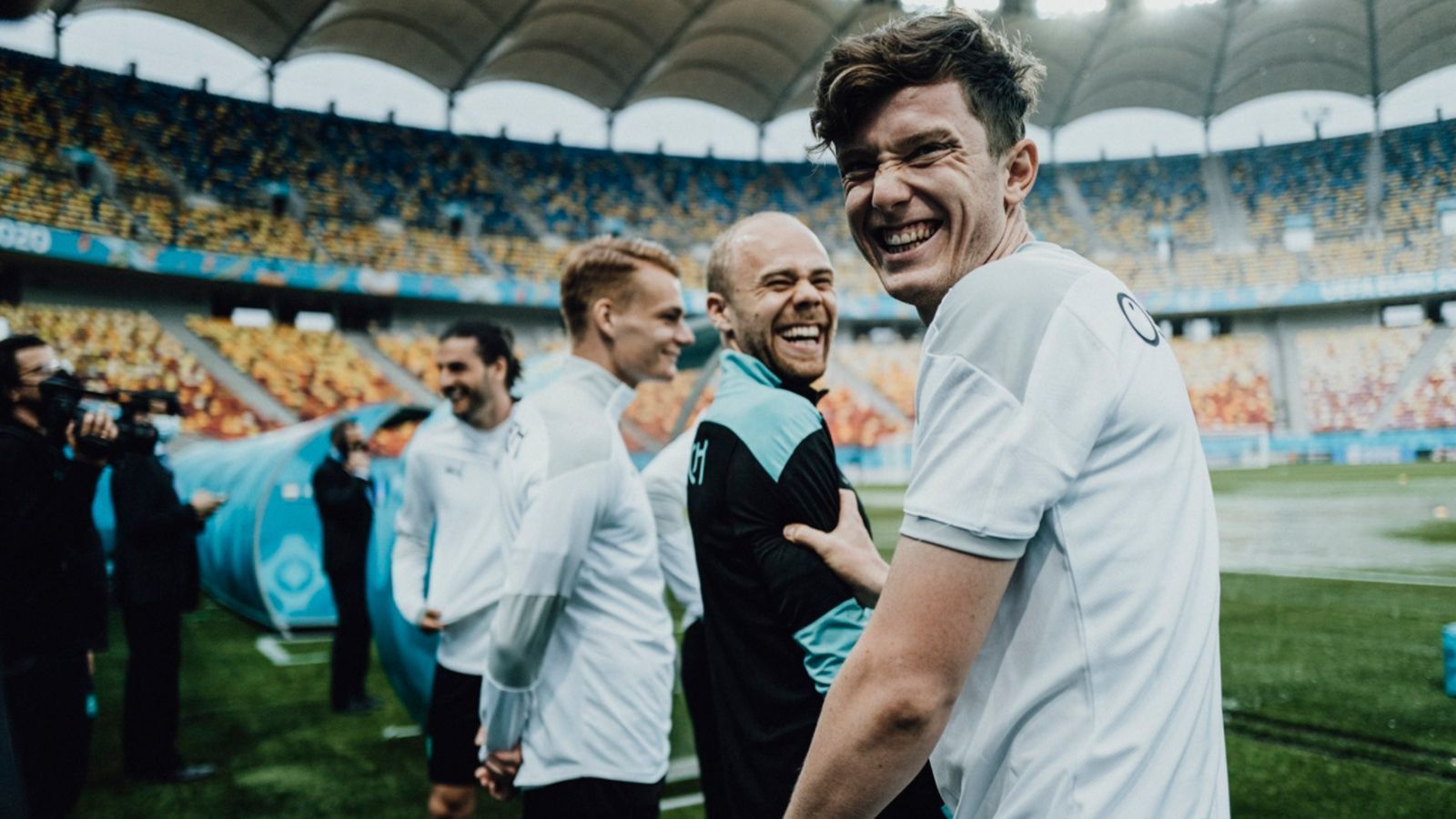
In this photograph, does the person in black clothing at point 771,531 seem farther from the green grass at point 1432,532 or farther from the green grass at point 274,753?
the green grass at point 1432,532

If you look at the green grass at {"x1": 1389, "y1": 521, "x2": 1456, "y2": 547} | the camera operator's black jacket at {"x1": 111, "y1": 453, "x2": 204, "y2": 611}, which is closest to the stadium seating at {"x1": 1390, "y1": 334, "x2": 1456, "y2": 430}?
the green grass at {"x1": 1389, "y1": 521, "x2": 1456, "y2": 547}

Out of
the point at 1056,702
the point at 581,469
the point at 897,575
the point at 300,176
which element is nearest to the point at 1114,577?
the point at 1056,702

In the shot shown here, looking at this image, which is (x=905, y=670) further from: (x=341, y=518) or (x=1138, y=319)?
(x=341, y=518)

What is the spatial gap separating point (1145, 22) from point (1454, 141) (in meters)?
12.4

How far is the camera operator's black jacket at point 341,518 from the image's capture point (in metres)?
6.25

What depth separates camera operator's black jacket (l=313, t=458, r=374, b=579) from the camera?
6.25 metres

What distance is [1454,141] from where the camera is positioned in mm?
32062

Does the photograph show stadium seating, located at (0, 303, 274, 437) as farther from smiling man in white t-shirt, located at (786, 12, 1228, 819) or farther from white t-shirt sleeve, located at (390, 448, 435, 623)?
smiling man in white t-shirt, located at (786, 12, 1228, 819)

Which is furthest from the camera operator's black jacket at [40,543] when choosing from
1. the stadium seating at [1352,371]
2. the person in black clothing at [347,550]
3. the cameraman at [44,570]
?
the stadium seating at [1352,371]

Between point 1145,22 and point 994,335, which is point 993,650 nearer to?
point 994,335

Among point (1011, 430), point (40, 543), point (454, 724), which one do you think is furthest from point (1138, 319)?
point (40, 543)

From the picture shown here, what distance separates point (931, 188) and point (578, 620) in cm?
154

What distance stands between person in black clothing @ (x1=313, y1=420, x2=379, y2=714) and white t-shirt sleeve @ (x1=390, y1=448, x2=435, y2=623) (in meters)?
2.64

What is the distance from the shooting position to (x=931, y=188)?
1151 mm
